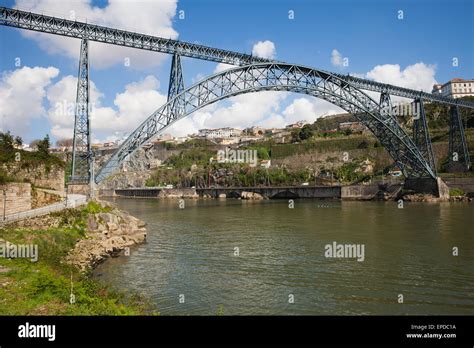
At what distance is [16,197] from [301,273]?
40.0 ft

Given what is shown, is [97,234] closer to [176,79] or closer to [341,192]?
[176,79]

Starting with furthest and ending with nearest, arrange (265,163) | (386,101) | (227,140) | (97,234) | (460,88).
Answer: (227,140) → (265,163) → (460,88) → (386,101) → (97,234)

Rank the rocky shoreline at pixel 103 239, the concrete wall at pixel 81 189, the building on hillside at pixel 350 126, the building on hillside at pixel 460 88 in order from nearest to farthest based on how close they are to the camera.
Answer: the rocky shoreline at pixel 103 239
the concrete wall at pixel 81 189
the building on hillside at pixel 460 88
the building on hillside at pixel 350 126

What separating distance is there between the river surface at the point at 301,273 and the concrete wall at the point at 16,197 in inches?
194

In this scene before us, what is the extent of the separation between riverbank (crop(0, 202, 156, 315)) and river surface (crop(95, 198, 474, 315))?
794mm

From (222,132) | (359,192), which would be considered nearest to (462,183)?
(359,192)

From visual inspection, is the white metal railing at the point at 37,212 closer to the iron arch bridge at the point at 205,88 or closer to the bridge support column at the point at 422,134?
the iron arch bridge at the point at 205,88

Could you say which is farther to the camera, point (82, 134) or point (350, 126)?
point (350, 126)

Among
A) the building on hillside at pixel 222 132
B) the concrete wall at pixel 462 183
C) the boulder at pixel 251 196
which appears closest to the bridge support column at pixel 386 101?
the concrete wall at pixel 462 183

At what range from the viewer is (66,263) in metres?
12.4

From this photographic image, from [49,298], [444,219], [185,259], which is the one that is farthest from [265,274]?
[444,219]

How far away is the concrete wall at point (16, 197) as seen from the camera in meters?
15.3
